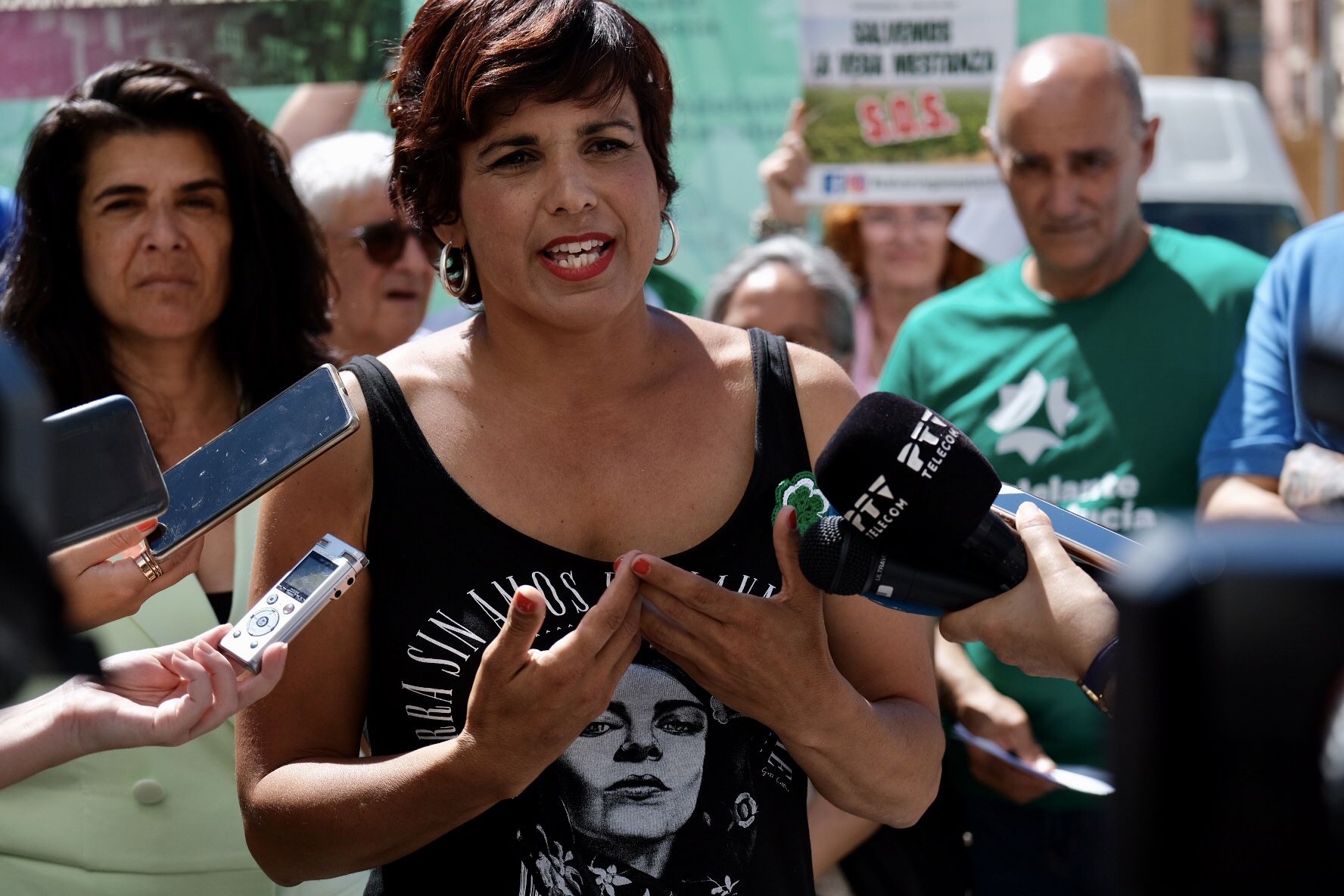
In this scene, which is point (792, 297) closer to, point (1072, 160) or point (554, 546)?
point (1072, 160)

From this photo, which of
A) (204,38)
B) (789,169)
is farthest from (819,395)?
(204,38)

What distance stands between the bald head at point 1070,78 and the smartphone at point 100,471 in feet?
9.28

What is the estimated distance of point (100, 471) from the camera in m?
1.32

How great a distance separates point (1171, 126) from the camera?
683 cm

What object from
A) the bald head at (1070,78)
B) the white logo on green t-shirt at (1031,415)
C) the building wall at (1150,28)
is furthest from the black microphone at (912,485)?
the building wall at (1150,28)

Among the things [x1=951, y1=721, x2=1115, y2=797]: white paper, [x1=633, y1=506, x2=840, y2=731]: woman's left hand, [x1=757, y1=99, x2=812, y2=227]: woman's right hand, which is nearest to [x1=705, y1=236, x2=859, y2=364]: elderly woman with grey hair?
[x1=757, y1=99, x2=812, y2=227]: woman's right hand

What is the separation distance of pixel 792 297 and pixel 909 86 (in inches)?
37.8

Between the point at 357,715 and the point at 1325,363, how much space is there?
1511 mm

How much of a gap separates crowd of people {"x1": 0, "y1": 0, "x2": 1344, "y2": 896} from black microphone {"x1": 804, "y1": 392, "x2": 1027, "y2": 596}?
5.0 inches

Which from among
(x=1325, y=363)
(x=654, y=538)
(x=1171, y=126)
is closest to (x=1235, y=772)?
(x=1325, y=363)

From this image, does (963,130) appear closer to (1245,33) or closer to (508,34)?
(508,34)

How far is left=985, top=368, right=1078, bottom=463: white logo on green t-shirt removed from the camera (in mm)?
3449

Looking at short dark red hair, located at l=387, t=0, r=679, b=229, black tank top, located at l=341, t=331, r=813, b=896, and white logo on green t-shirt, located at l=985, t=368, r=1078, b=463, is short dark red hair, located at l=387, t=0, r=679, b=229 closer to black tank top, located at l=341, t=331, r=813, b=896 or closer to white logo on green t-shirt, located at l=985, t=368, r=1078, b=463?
black tank top, located at l=341, t=331, r=813, b=896

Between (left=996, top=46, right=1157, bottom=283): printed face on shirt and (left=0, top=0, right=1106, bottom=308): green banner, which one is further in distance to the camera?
(left=0, top=0, right=1106, bottom=308): green banner
